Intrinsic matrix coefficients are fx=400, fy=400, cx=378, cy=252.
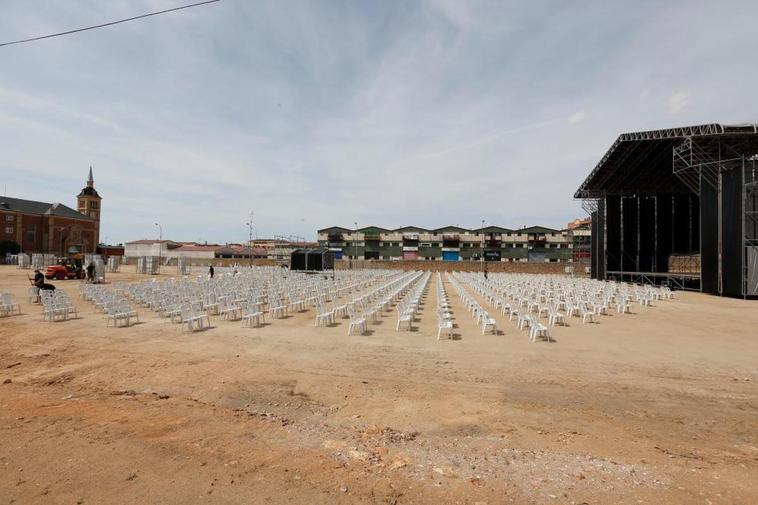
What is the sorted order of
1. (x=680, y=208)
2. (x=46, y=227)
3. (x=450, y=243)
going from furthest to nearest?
(x=450, y=243)
(x=46, y=227)
(x=680, y=208)

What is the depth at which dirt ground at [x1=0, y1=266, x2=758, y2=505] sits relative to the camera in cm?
405

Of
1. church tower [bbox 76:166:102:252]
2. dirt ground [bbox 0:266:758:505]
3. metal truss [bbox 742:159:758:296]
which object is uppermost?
church tower [bbox 76:166:102:252]

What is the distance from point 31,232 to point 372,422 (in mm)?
102626

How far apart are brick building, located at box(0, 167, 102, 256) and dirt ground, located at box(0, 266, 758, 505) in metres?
81.9

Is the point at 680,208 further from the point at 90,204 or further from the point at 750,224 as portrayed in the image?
the point at 90,204

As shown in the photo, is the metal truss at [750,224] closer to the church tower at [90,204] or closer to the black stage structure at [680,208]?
the black stage structure at [680,208]

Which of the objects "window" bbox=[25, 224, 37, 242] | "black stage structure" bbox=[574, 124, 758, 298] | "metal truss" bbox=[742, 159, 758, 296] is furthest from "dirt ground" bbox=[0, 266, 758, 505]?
"window" bbox=[25, 224, 37, 242]

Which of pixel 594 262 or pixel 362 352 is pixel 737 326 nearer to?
pixel 362 352

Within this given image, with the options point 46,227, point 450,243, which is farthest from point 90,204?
point 450,243

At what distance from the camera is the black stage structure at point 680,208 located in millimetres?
26250

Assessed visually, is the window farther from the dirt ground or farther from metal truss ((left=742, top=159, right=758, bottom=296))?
metal truss ((left=742, top=159, right=758, bottom=296))

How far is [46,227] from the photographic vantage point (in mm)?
82938

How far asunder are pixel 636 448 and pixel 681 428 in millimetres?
1281

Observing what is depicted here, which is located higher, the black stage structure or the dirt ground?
the black stage structure
